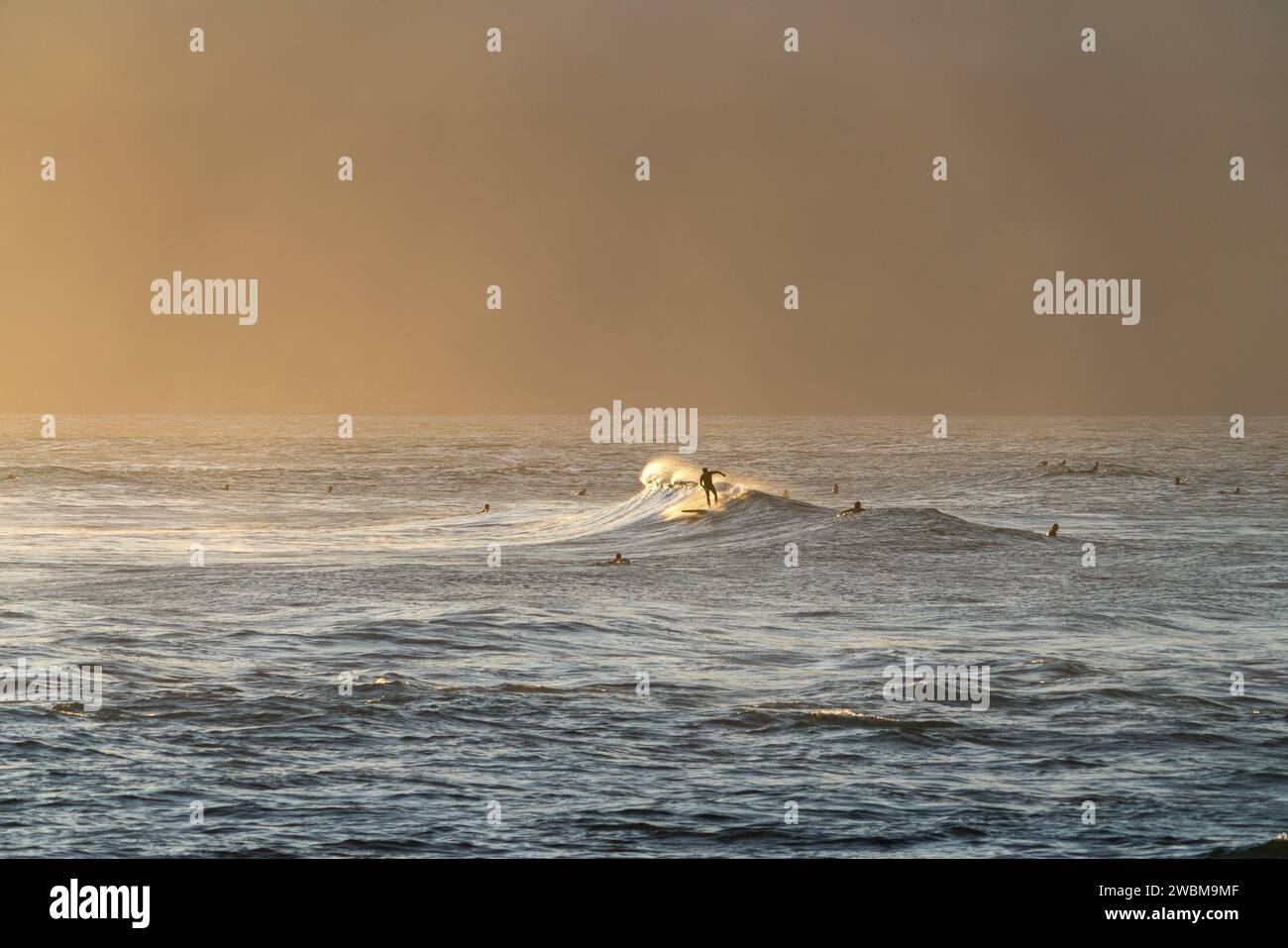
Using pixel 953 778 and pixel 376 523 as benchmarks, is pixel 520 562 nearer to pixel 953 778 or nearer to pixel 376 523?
pixel 376 523

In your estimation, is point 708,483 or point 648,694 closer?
point 648,694

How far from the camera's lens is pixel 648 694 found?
53.9 feet

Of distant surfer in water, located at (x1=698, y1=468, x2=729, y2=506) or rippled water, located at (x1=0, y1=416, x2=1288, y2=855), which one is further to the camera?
distant surfer in water, located at (x1=698, y1=468, x2=729, y2=506)

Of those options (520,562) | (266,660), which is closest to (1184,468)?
(520,562)

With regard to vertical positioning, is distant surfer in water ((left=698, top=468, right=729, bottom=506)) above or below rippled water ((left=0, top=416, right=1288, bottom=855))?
above

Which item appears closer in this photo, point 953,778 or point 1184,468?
point 953,778

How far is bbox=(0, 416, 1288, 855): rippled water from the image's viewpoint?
11312mm

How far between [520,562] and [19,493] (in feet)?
122

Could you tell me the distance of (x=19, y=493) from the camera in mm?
61500

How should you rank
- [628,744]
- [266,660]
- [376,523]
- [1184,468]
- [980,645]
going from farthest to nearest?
[1184,468] → [376,523] → [980,645] → [266,660] → [628,744]

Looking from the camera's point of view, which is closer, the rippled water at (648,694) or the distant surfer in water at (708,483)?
the rippled water at (648,694)

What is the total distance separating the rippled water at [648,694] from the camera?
11.3 metres

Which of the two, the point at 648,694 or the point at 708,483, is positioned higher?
the point at 708,483

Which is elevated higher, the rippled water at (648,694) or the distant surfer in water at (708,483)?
the distant surfer in water at (708,483)
